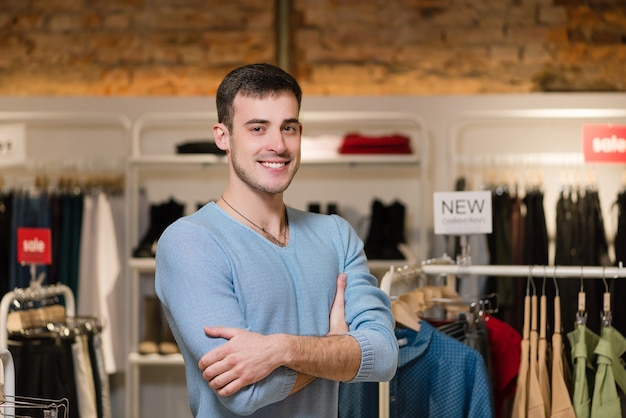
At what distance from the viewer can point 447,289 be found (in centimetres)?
327

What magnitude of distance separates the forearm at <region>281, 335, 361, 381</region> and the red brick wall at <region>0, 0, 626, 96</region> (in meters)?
3.68

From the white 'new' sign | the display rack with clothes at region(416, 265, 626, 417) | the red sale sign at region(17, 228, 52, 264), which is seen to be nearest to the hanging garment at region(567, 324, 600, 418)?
the display rack with clothes at region(416, 265, 626, 417)

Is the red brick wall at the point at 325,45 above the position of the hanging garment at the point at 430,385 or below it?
above

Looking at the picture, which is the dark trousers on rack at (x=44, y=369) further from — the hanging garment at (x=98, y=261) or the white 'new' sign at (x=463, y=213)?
the white 'new' sign at (x=463, y=213)

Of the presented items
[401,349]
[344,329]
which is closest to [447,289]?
[401,349]

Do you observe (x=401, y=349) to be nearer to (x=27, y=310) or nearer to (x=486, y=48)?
(x=27, y=310)

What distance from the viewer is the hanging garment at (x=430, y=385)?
2758 mm

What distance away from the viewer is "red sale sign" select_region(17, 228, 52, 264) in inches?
142

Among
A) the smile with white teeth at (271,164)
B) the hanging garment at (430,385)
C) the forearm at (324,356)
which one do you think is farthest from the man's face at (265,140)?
the hanging garment at (430,385)

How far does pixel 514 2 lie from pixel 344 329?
3.87 meters

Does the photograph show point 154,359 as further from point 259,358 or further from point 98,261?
point 259,358

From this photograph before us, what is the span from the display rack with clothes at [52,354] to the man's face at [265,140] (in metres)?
1.59

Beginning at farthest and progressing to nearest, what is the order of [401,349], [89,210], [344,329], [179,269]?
[89,210] → [401,349] → [344,329] → [179,269]

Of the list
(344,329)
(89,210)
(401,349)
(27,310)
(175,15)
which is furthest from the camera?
(175,15)
